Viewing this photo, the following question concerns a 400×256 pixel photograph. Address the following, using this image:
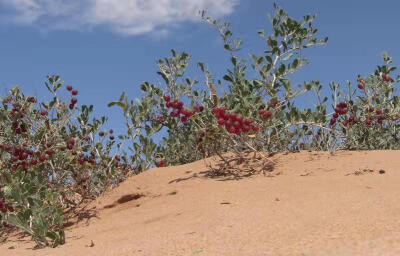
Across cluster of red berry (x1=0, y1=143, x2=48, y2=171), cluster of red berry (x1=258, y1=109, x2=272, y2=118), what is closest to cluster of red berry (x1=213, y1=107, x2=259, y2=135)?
cluster of red berry (x1=258, y1=109, x2=272, y2=118)

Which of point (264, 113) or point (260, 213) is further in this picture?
point (264, 113)

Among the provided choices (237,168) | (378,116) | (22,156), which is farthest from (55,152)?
(378,116)

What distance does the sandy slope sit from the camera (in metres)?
3.37

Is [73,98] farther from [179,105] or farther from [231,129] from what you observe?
[231,129]

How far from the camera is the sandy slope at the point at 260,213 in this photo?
133 inches

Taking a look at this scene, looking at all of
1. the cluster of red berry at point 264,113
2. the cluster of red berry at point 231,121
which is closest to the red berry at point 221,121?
the cluster of red berry at point 231,121

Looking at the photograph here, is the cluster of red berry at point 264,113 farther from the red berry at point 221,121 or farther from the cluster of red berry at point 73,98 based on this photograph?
the cluster of red berry at point 73,98

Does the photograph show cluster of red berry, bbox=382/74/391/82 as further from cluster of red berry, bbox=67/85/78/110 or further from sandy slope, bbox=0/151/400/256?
cluster of red berry, bbox=67/85/78/110

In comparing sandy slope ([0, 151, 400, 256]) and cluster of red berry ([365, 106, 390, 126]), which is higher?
cluster of red berry ([365, 106, 390, 126])

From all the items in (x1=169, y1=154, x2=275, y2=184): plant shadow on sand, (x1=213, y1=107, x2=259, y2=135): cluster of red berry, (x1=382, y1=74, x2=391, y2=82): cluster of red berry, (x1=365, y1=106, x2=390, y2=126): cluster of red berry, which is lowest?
(x1=169, y1=154, x2=275, y2=184): plant shadow on sand

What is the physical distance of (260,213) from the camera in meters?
4.25

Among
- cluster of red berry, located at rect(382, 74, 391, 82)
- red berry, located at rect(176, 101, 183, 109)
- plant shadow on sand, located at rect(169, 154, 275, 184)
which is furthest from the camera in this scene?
cluster of red berry, located at rect(382, 74, 391, 82)

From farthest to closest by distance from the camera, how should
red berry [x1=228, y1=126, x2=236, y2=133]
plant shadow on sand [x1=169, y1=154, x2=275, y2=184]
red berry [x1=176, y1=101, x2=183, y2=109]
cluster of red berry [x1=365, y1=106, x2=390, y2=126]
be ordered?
cluster of red berry [x1=365, y1=106, x2=390, y2=126], red berry [x1=176, y1=101, x2=183, y2=109], plant shadow on sand [x1=169, y1=154, x2=275, y2=184], red berry [x1=228, y1=126, x2=236, y2=133]

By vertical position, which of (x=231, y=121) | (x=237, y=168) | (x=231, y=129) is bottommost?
(x=237, y=168)
